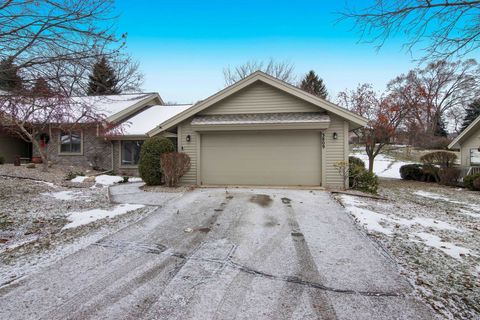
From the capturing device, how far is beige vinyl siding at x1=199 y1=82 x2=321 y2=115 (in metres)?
10.1

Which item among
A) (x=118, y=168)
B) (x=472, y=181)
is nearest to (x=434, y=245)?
(x=472, y=181)

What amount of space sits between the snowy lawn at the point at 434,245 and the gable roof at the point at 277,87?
3131mm

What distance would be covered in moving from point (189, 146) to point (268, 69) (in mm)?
20416

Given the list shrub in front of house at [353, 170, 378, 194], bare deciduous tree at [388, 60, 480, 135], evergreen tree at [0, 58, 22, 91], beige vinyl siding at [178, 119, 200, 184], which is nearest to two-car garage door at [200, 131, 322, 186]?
beige vinyl siding at [178, 119, 200, 184]

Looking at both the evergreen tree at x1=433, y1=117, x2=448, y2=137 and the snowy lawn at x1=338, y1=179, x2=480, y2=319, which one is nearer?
the snowy lawn at x1=338, y1=179, x2=480, y2=319

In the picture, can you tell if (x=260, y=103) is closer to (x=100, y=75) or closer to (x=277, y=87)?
(x=277, y=87)

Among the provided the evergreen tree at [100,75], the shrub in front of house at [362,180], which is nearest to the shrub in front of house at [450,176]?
the shrub in front of house at [362,180]

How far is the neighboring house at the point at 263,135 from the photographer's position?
31.4 ft

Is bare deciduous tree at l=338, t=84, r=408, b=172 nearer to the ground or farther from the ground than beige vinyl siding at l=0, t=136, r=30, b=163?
farther from the ground

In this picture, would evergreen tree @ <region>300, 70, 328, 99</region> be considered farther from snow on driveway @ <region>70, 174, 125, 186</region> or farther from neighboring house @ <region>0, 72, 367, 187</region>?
snow on driveway @ <region>70, 174, 125, 186</region>

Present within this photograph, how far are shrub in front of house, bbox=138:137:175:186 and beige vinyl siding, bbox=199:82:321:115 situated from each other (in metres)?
2.22

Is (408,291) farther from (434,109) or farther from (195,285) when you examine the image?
(434,109)

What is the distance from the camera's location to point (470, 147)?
50.6 feet

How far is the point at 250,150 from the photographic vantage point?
10.2 m
